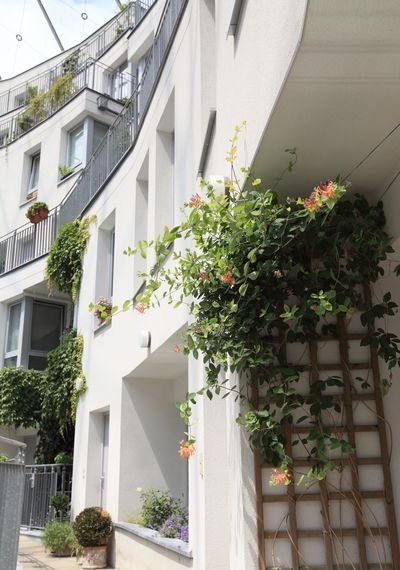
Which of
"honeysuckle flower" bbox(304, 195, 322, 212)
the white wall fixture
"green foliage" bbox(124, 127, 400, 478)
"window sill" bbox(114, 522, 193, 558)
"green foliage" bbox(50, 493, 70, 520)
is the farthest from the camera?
"green foliage" bbox(50, 493, 70, 520)

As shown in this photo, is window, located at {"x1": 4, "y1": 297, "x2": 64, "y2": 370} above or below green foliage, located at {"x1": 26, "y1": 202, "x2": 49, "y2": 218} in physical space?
below

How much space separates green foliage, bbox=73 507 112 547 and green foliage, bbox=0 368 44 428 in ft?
16.1

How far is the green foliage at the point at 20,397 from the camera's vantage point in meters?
12.4

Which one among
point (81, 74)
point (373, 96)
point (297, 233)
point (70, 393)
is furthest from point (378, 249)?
point (81, 74)

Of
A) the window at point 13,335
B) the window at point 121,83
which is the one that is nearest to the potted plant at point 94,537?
the window at point 13,335

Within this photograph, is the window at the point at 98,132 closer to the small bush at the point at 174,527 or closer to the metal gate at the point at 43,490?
the metal gate at the point at 43,490

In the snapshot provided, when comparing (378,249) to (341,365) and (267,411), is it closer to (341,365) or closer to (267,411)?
(341,365)

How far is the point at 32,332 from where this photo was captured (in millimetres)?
14344

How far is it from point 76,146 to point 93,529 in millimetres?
11358

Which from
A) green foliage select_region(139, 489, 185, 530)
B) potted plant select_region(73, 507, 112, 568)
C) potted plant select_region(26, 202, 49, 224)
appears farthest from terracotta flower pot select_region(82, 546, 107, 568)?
potted plant select_region(26, 202, 49, 224)

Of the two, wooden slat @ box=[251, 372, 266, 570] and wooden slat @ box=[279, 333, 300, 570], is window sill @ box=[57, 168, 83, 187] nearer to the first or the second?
wooden slat @ box=[251, 372, 266, 570]

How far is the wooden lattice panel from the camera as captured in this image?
349 centimetres

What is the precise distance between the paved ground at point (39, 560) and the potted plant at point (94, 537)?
29 cm

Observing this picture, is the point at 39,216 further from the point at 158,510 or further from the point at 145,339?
the point at 158,510
